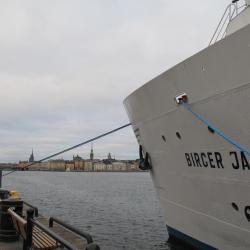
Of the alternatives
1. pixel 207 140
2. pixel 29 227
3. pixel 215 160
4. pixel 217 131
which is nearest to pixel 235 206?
pixel 215 160

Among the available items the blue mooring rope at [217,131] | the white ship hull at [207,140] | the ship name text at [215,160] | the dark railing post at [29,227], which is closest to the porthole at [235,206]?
the white ship hull at [207,140]

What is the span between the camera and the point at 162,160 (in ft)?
26.3

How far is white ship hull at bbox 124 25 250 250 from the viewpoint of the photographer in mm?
5168

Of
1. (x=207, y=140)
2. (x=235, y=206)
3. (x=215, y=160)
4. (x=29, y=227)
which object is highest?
(x=207, y=140)

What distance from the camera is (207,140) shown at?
234 inches

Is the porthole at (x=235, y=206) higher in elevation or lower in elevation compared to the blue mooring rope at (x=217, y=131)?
lower

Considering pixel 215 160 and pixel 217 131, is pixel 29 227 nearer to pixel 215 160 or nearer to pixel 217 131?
pixel 215 160

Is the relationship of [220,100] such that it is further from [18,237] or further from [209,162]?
[18,237]

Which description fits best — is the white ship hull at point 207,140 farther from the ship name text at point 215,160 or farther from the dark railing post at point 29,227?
the dark railing post at point 29,227

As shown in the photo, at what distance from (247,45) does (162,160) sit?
3.80m

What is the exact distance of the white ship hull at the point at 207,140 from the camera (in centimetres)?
517

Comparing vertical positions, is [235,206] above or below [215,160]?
below

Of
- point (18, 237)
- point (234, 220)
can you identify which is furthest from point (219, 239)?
point (18, 237)

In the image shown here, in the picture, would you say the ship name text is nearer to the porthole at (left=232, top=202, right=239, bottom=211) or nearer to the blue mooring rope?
the blue mooring rope
